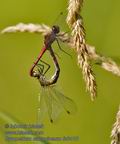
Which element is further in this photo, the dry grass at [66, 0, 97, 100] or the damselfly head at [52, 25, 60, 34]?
the damselfly head at [52, 25, 60, 34]

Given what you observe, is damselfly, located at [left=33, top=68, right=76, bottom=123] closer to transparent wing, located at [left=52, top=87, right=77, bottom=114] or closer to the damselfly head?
transparent wing, located at [left=52, top=87, right=77, bottom=114]

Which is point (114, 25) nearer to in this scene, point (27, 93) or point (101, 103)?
point (101, 103)

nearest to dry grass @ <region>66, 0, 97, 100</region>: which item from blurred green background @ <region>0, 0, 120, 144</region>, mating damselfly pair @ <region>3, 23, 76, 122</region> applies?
mating damselfly pair @ <region>3, 23, 76, 122</region>

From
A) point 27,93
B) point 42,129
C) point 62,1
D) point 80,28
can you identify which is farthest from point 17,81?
point 80,28

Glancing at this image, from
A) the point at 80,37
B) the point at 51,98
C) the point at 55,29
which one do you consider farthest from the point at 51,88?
the point at 80,37

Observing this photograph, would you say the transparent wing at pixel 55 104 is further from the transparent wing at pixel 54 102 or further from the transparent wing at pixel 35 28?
the transparent wing at pixel 35 28

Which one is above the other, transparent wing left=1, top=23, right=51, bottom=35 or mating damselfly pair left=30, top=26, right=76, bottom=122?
transparent wing left=1, top=23, right=51, bottom=35

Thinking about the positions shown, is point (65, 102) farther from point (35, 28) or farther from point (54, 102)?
point (35, 28)
